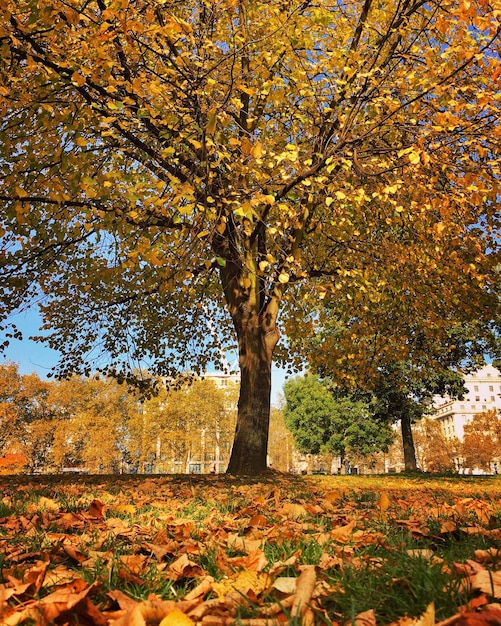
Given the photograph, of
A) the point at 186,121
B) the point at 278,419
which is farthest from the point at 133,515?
the point at 278,419

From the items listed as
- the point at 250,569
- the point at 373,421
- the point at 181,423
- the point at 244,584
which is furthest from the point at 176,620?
the point at 181,423

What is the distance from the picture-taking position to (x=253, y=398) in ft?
30.3

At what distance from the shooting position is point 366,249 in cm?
1063

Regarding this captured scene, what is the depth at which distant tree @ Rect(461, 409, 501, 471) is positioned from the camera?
154 ft

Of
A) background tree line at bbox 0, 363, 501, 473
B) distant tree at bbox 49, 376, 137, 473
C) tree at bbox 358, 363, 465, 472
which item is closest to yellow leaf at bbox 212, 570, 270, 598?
tree at bbox 358, 363, 465, 472

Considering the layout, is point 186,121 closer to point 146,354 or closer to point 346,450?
point 146,354

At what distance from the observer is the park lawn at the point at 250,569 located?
1396mm

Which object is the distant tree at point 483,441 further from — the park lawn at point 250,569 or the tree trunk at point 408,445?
the park lawn at point 250,569

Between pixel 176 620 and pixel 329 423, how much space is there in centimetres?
3930

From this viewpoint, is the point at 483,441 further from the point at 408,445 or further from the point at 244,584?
the point at 244,584

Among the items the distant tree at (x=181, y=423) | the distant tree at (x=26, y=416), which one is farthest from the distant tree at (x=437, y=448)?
the distant tree at (x=26, y=416)

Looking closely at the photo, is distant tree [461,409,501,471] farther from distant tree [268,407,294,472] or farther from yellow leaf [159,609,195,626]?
yellow leaf [159,609,195,626]

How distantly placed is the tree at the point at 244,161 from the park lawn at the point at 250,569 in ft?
10.4

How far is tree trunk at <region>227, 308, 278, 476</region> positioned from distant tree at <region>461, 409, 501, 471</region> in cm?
4391
